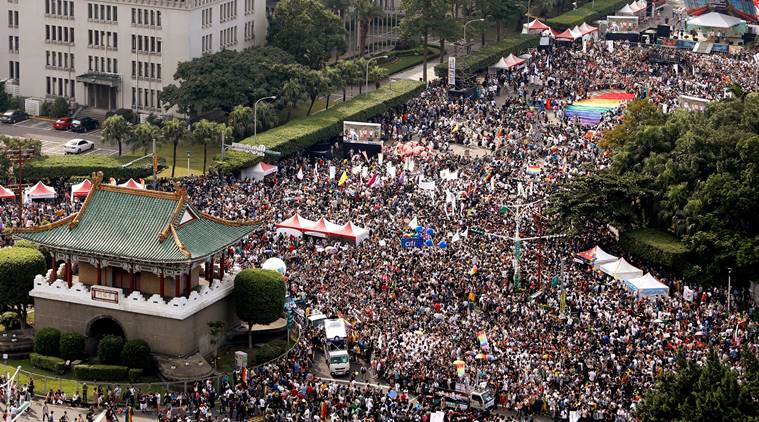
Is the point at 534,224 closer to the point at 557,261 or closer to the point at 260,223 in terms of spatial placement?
the point at 557,261

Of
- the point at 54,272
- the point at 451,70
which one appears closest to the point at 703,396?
the point at 54,272

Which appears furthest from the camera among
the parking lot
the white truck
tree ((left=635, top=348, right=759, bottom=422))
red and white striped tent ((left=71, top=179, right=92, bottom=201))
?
the parking lot

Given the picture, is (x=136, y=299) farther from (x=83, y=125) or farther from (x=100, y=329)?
(x=83, y=125)

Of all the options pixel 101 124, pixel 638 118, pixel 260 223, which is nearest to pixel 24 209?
pixel 260 223

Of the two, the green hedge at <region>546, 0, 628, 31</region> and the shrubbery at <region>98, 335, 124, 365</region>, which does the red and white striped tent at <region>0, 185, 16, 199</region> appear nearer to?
the shrubbery at <region>98, 335, 124, 365</region>

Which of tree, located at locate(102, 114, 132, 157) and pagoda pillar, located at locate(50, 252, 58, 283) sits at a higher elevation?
tree, located at locate(102, 114, 132, 157)

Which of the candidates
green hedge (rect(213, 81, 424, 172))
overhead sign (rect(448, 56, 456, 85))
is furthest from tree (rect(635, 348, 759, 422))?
overhead sign (rect(448, 56, 456, 85))
